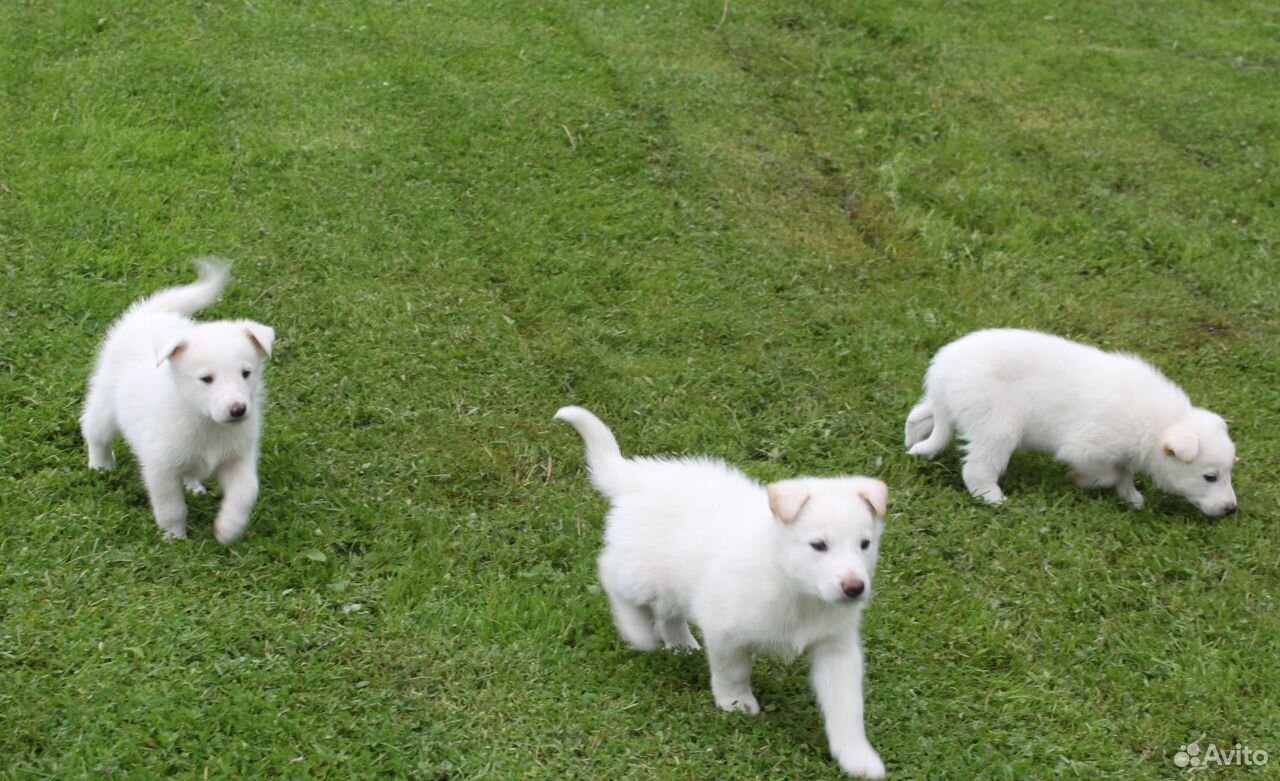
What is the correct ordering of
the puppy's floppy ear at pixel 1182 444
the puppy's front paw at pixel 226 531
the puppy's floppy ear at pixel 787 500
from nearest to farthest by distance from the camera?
the puppy's floppy ear at pixel 787 500 < the puppy's front paw at pixel 226 531 < the puppy's floppy ear at pixel 1182 444

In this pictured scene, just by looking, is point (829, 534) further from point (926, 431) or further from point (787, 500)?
point (926, 431)

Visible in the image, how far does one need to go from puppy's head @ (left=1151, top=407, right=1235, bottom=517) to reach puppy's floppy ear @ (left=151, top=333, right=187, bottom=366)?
4.77 meters

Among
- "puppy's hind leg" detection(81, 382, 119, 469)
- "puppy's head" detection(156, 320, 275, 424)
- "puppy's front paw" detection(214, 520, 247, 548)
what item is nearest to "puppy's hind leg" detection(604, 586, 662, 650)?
"puppy's front paw" detection(214, 520, 247, 548)

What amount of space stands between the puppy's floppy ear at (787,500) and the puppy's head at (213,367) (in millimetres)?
2288

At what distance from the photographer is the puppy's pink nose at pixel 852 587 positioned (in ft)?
14.2

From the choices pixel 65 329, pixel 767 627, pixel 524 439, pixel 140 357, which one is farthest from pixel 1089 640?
pixel 65 329

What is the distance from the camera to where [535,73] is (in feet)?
34.5

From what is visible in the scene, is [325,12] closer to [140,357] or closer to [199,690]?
[140,357]

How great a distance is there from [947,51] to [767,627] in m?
8.44

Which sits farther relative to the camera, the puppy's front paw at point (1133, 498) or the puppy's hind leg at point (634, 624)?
the puppy's front paw at point (1133, 498)

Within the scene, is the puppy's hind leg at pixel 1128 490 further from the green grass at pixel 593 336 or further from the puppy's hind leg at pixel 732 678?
the puppy's hind leg at pixel 732 678

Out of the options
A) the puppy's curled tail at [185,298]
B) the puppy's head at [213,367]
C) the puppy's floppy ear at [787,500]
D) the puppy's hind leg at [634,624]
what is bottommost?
the puppy's hind leg at [634,624]

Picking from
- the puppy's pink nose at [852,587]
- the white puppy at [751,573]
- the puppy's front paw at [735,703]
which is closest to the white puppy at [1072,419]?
the white puppy at [751,573]

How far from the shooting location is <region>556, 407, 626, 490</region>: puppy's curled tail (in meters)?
5.37
